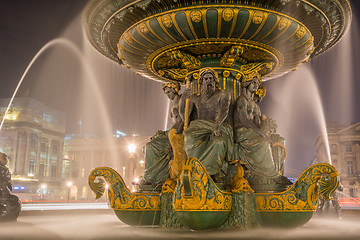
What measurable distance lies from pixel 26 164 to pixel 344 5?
6656cm

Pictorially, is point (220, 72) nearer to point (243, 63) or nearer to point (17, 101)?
point (243, 63)

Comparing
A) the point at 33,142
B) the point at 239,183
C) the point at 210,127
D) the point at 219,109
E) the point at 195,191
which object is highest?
Result: the point at 33,142

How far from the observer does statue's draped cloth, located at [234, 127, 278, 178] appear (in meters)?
6.74

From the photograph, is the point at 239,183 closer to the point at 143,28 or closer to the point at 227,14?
the point at 227,14

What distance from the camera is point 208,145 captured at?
6.53 metres

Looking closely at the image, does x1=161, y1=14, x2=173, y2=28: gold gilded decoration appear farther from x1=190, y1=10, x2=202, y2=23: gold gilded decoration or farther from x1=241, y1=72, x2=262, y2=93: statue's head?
x1=241, y1=72, x2=262, y2=93: statue's head

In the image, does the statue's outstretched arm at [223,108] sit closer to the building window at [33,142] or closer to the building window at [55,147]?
the building window at [33,142]

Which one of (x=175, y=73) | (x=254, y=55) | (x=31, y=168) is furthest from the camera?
A: (x=31, y=168)

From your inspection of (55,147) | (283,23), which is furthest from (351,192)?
(283,23)

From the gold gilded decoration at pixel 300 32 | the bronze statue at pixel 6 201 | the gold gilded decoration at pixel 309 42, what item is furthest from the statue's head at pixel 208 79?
the bronze statue at pixel 6 201

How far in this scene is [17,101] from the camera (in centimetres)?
6819

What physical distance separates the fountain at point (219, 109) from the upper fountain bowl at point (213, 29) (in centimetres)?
2

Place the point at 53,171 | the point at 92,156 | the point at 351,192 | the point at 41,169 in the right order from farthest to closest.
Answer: the point at 351,192, the point at 53,171, the point at 41,169, the point at 92,156

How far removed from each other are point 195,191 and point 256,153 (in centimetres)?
164
